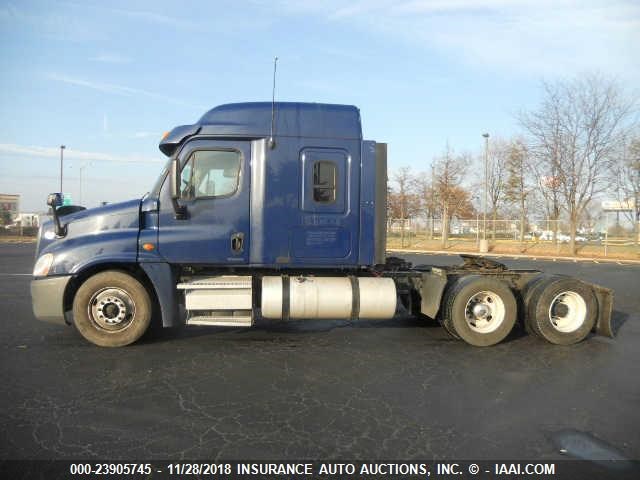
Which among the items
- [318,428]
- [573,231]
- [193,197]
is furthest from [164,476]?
[573,231]

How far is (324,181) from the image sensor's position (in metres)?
6.13

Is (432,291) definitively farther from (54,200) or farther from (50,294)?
(54,200)

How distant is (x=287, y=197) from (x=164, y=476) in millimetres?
3821

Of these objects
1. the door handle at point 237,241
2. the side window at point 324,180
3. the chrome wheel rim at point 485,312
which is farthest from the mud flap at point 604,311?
the door handle at point 237,241

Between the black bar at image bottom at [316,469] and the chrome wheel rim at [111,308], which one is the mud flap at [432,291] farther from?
the chrome wheel rim at [111,308]

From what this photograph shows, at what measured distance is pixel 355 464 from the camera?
319 centimetres

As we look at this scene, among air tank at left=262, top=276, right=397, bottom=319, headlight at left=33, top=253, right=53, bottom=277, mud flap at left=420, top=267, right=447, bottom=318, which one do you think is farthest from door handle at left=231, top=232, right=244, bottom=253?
mud flap at left=420, top=267, right=447, bottom=318

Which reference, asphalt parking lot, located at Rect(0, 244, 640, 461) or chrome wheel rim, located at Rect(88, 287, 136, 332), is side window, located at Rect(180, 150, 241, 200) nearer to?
chrome wheel rim, located at Rect(88, 287, 136, 332)

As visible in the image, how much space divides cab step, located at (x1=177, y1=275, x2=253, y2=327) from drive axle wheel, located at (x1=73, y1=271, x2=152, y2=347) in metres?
0.58

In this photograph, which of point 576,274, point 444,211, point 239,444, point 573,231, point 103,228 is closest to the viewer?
point 239,444

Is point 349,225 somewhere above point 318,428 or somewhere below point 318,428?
above

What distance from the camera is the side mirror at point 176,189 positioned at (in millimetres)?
5785

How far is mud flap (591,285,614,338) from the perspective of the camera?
6.43 meters

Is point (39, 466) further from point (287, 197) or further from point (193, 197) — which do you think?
point (287, 197)
